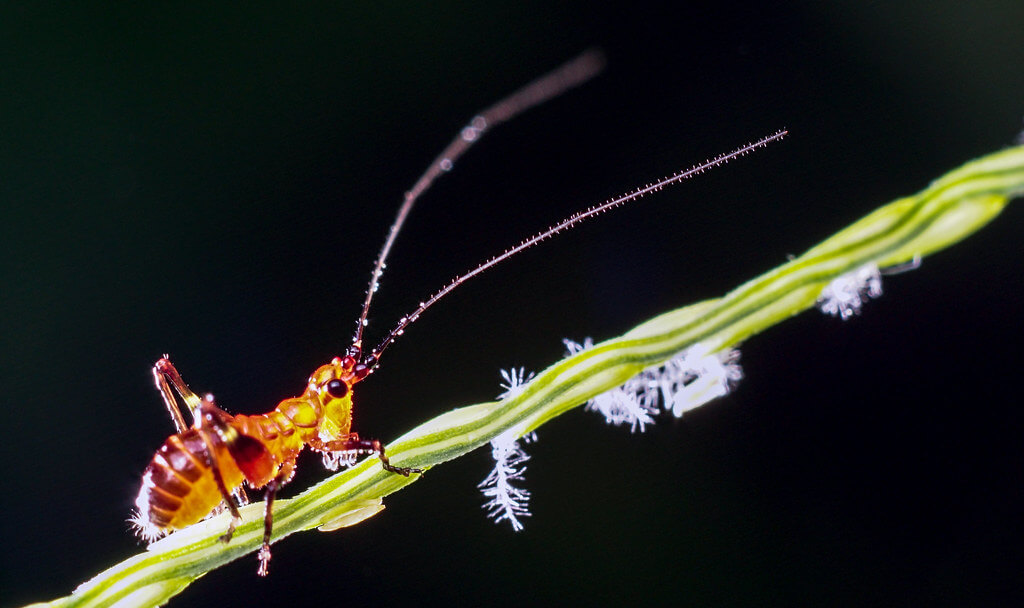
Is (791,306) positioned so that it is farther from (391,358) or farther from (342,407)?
(391,358)

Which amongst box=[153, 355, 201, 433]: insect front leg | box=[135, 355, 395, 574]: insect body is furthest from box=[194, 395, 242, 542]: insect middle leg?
box=[153, 355, 201, 433]: insect front leg

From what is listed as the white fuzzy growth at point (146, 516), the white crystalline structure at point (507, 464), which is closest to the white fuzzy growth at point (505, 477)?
the white crystalline structure at point (507, 464)

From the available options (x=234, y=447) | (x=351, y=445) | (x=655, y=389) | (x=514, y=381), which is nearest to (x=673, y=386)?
(x=655, y=389)

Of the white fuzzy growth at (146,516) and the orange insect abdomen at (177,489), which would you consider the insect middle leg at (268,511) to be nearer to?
the orange insect abdomen at (177,489)

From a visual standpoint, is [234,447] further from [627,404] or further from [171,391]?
[627,404]

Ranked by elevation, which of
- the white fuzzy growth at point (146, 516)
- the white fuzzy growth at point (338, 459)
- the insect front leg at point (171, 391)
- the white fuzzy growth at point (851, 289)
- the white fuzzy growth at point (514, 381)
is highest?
the insect front leg at point (171, 391)

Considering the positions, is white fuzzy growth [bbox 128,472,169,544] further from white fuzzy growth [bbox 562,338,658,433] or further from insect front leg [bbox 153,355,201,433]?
white fuzzy growth [bbox 562,338,658,433]
